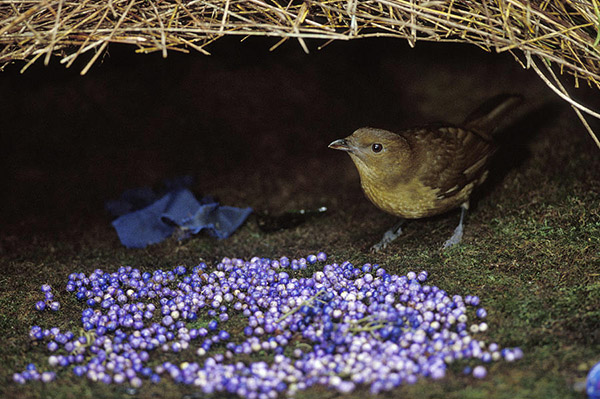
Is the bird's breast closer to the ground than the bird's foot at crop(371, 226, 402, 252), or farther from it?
farther from it

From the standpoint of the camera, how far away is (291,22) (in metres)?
2.54

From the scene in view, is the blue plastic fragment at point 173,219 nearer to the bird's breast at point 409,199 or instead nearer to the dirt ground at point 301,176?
the dirt ground at point 301,176

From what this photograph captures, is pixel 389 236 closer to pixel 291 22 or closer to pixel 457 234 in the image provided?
pixel 457 234

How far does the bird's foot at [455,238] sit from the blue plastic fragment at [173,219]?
1146 mm

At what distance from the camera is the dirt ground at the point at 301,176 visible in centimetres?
234

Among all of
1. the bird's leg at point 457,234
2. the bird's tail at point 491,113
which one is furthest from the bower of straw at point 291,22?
the bird's leg at point 457,234

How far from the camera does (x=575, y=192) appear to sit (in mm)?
3156

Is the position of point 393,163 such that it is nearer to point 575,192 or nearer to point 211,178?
point 575,192

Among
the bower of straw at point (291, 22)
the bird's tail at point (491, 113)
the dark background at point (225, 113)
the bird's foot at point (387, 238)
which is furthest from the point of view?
the dark background at point (225, 113)

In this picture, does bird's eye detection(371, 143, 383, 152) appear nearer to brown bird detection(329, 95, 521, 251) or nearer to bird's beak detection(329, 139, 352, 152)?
brown bird detection(329, 95, 521, 251)

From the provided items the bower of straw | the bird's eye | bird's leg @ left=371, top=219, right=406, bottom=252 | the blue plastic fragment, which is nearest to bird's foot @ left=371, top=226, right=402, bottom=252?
bird's leg @ left=371, top=219, right=406, bottom=252

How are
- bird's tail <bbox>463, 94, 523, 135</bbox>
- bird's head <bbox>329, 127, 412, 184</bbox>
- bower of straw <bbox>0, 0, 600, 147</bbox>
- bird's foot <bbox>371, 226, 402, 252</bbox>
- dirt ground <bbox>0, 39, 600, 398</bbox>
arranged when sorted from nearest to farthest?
dirt ground <bbox>0, 39, 600, 398</bbox> → bower of straw <bbox>0, 0, 600, 147</bbox> → bird's head <bbox>329, 127, 412, 184</bbox> → bird's foot <bbox>371, 226, 402, 252</bbox> → bird's tail <bbox>463, 94, 523, 135</bbox>

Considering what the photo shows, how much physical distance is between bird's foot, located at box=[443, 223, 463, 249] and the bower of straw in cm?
84

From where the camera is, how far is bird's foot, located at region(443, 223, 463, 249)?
3033 millimetres
